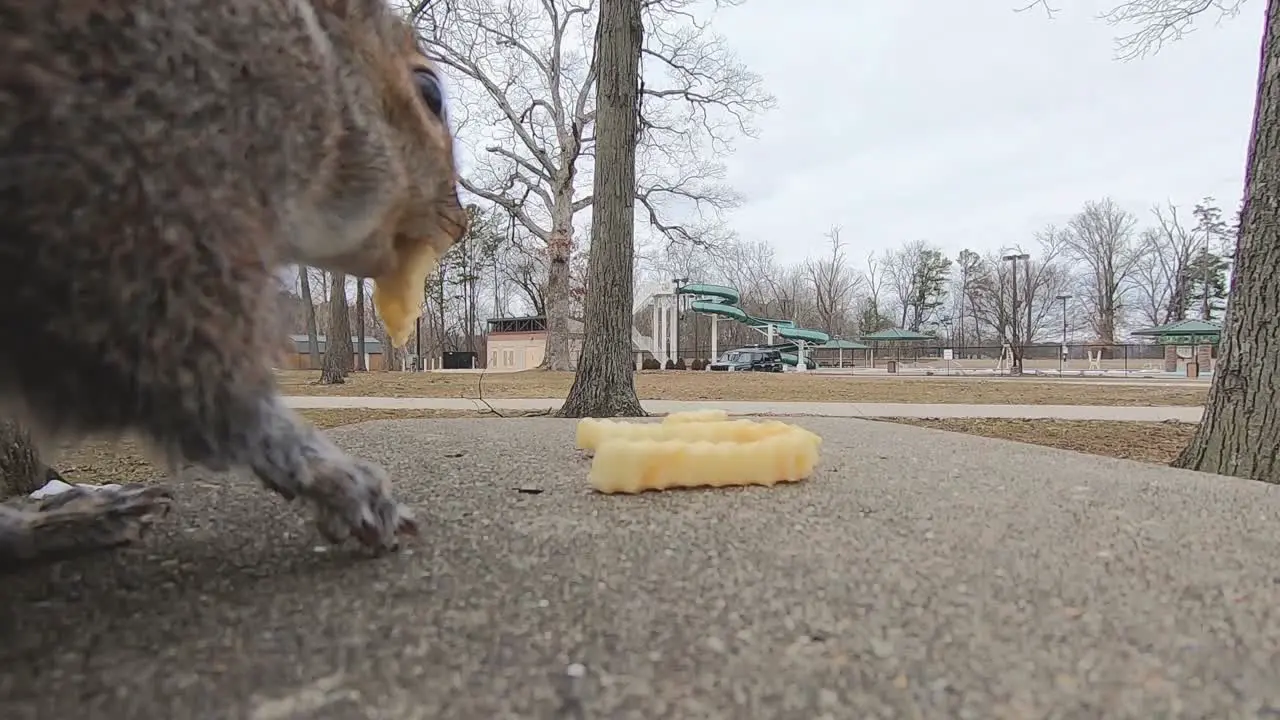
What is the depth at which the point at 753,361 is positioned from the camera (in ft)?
78.2

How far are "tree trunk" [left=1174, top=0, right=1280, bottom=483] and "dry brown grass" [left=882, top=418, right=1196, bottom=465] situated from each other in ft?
3.29

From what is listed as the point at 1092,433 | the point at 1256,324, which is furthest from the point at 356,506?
the point at 1092,433

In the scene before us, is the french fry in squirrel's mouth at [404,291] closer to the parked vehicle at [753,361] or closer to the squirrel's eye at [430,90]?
the squirrel's eye at [430,90]

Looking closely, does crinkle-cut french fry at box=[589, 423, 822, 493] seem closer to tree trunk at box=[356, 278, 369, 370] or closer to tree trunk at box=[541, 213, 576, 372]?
tree trunk at box=[356, 278, 369, 370]

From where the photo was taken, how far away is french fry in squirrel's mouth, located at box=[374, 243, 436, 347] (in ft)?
3.65

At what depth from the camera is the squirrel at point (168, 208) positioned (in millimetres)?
579

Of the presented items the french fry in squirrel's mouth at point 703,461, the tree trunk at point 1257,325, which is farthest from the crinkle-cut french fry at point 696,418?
the tree trunk at point 1257,325

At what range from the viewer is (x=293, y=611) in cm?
78

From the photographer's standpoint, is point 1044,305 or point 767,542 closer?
point 767,542

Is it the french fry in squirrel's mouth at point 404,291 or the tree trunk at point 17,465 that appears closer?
the french fry in squirrel's mouth at point 404,291

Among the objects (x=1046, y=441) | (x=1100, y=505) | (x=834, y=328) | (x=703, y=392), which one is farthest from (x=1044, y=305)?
(x=1100, y=505)

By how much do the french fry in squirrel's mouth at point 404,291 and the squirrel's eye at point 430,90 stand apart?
20 cm

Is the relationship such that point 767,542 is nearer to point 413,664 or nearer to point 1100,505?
point 413,664

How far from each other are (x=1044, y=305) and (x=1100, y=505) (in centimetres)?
4079
